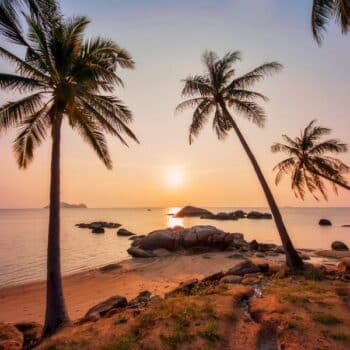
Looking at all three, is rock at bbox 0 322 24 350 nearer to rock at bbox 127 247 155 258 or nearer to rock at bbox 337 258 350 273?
rock at bbox 337 258 350 273

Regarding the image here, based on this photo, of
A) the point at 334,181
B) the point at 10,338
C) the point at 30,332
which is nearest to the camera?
the point at 10,338

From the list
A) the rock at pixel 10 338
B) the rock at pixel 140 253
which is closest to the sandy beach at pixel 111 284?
the rock at pixel 140 253

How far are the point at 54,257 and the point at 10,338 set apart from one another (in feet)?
8.43

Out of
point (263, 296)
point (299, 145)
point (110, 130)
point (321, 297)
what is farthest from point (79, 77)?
point (299, 145)

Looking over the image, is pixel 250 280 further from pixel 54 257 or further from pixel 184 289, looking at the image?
pixel 54 257

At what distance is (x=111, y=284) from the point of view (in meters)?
17.4

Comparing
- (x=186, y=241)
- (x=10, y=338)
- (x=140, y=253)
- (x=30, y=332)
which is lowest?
(x=140, y=253)

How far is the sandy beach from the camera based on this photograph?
1340 centimetres

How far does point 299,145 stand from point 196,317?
14857 mm

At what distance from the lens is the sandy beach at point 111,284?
44.0ft

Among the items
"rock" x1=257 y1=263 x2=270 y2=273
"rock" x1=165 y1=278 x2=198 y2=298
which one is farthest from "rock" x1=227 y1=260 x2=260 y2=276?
"rock" x1=165 y1=278 x2=198 y2=298

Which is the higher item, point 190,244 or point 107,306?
point 107,306

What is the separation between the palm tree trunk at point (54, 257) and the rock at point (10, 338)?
2.92 feet

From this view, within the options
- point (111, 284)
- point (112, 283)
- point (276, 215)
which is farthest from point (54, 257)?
point (276, 215)
